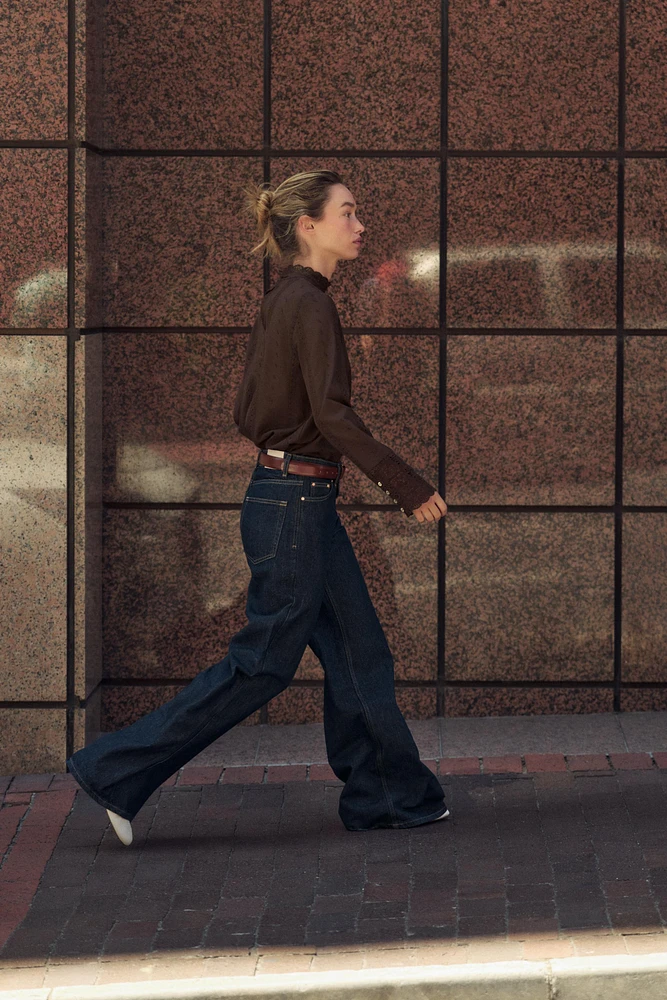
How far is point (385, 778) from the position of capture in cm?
521

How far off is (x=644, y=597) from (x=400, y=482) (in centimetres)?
207

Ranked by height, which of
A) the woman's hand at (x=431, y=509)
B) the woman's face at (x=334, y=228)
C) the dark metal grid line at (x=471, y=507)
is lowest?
the dark metal grid line at (x=471, y=507)

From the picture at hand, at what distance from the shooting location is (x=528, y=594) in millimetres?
6516

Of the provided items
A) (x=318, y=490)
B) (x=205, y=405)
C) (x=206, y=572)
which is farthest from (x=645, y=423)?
(x=318, y=490)

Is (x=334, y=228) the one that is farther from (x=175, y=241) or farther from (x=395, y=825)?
(x=395, y=825)

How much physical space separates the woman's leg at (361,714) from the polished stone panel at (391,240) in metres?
1.53

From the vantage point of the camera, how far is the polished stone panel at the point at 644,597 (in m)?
6.49

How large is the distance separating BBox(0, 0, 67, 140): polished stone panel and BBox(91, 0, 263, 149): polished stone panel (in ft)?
1.71

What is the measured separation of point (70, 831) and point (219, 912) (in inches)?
38.9

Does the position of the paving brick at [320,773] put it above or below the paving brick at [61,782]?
above

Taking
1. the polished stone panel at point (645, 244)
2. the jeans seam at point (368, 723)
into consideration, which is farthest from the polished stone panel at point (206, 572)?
the jeans seam at point (368, 723)

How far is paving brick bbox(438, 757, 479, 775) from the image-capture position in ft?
19.4

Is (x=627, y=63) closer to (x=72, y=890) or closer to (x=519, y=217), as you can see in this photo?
(x=519, y=217)

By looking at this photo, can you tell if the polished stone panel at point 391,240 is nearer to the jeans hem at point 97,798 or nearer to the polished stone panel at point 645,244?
the polished stone panel at point 645,244
